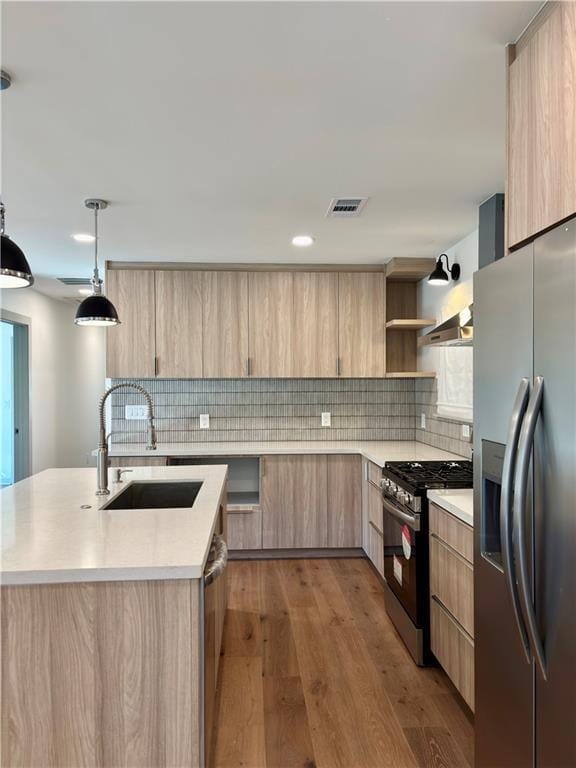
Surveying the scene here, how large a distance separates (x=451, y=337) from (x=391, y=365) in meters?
2.16

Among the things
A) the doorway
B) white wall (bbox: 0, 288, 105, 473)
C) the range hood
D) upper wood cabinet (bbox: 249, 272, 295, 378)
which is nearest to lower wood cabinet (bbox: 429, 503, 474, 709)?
the range hood

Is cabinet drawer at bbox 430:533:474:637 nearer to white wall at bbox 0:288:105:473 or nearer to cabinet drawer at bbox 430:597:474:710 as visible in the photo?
cabinet drawer at bbox 430:597:474:710

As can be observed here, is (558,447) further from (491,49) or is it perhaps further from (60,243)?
(60,243)

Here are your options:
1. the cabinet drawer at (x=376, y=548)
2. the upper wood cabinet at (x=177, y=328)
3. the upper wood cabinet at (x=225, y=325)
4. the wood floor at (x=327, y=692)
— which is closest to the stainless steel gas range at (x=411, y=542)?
the wood floor at (x=327, y=692)

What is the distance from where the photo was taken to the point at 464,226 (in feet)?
11.2

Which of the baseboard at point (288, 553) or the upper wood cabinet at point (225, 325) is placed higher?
the upper wood cabinet at point (225, 325)

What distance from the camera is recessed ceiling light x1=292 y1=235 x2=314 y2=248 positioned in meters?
3.69

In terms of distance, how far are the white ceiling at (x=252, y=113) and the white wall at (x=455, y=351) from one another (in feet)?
1.08

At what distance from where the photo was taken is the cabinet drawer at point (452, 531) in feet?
6.98

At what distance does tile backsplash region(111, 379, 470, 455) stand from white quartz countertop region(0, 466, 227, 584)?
213 cm

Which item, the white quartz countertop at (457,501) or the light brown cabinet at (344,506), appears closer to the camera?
the white quartz countertop at (457,501)

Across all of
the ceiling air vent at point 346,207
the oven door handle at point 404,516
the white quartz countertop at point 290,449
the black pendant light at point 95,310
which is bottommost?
the oven door handle at point 404,516

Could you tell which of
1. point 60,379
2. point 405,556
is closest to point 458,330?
point 405,556

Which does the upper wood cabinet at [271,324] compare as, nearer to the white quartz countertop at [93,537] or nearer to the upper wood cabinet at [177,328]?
the upper wood cabinet at [177,328]
